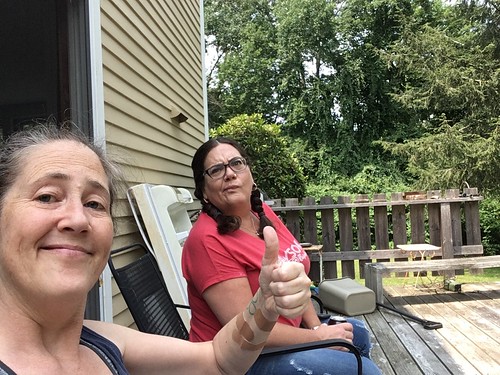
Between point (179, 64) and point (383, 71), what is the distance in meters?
11.5

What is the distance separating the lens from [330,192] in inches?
494

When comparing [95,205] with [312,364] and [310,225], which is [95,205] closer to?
[312,364]

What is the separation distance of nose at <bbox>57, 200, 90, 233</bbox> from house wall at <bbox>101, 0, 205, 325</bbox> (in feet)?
3.33

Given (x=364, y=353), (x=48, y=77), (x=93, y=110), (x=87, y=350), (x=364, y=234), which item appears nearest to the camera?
(x=87, y=350)

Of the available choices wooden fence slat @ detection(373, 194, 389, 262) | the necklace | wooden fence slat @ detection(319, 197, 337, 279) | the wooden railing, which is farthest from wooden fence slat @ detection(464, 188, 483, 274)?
the necklace

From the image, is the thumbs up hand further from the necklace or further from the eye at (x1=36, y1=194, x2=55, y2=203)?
the necklace

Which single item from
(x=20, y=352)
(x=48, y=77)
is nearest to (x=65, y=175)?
(x=20, y=352)

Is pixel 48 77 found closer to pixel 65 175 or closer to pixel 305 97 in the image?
pixel 65 175

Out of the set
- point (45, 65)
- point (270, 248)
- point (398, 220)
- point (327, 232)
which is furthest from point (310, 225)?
point (270, 248)

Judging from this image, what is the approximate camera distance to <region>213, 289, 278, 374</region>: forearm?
3.44ft

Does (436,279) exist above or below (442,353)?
below

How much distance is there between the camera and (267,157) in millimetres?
8188

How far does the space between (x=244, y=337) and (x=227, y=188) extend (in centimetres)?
91

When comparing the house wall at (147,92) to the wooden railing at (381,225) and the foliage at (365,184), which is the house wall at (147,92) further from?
the foliage at (365,184)
